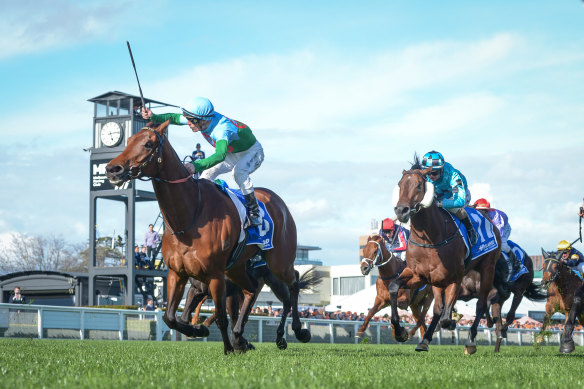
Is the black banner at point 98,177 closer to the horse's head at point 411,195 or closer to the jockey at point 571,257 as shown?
the jockey at point 571,257

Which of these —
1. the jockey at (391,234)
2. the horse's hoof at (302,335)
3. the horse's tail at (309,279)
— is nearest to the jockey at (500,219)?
the jockey at (391,234)

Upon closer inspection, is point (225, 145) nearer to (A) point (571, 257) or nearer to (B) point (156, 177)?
(B) point (156, 177)

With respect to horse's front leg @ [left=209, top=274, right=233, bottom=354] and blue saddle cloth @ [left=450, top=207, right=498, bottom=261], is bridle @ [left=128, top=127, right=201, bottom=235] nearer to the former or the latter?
horse's front leg @ [left=209, top=274, right=233, bottom=354]

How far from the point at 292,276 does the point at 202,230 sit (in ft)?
8.42

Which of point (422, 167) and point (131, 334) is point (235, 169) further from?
point (131, 334)

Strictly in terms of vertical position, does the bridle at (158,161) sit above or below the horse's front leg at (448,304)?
above

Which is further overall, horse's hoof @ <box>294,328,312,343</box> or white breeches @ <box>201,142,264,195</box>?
horse's hoof @ <box>294,328,312,343</box>

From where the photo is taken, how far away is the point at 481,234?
1005 cm

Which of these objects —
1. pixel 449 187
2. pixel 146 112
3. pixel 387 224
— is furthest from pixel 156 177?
pixel 387 224

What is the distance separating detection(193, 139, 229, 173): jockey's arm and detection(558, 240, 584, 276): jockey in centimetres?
878

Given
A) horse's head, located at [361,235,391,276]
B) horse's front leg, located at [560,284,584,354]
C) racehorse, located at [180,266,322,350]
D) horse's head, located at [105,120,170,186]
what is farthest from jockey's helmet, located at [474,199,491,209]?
horse's head, located at [105,120,170,186]

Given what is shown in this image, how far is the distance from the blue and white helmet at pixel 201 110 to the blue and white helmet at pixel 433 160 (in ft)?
10.4

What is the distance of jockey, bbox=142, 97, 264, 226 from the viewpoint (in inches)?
287

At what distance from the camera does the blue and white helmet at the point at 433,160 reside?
9.48 metres
